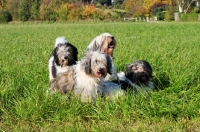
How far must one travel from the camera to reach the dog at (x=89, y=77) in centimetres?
545

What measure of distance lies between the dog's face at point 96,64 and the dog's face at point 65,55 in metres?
1.37

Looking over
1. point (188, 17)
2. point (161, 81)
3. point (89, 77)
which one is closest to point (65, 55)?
point (89, 77)

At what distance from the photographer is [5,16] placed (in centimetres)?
7475

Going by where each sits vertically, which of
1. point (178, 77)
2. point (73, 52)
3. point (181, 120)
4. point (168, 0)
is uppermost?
point (168, 0)

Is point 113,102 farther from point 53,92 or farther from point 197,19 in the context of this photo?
point 197,19

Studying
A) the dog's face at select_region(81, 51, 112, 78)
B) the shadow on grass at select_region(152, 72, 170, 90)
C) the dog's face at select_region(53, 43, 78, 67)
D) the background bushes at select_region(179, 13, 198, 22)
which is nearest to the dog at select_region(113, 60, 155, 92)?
the shadow on grass at select_region(152, 72, 170, 90)

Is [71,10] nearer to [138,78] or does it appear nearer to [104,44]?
[104,44]

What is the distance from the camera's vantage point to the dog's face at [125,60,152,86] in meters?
6.29

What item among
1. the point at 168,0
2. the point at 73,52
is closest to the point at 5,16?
the point at 168,0

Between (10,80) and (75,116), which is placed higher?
(10,80)

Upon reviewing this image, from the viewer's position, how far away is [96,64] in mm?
5414

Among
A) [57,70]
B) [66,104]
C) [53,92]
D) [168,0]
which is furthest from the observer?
[168,0]

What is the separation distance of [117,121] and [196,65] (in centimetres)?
300

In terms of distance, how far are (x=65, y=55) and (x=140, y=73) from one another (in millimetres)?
1699
